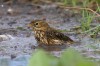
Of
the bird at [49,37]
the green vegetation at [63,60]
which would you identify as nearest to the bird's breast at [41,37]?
the bird at [49,37]

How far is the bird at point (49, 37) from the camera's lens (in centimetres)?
661

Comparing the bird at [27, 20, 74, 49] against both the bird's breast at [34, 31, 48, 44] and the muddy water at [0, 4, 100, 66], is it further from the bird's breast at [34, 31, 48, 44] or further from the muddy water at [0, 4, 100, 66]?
the muddy water at [0, 4, 100, 66]

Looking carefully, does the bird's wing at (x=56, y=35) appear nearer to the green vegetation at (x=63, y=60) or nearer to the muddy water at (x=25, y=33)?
the muddy water at (x=25, y=33)

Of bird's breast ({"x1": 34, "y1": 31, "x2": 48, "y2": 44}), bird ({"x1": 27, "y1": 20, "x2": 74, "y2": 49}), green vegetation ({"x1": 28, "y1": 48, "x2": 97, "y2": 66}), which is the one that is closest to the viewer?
green vegetation ({"x1": 28, "y1": 48, "x2": 97, "y2": 66})

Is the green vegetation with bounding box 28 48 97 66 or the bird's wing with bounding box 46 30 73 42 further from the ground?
the green vegetation with bounding box 28 48 97 66

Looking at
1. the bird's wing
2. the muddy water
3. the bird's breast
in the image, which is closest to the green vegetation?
the muddy water

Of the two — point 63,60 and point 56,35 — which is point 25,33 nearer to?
point 56,35

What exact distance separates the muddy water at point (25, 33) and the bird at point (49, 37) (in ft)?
0.46

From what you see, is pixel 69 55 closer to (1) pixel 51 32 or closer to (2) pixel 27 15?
(1) pixel 51 32

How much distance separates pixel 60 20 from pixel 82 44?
86.8 inches

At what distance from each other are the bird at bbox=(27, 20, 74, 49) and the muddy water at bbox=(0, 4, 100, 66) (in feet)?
0.46

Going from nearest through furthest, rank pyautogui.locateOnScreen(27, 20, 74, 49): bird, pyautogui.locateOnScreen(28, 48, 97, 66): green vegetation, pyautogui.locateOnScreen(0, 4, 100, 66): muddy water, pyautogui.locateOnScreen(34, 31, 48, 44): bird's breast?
pyautogui.locateOnScreen(28, 48, 97, 66): green vegetation, pyautogui.locateOnScreen(0, 4, 100, 66): muddy water, pyautogui.locateOnScreen(27, 20, 74, 49): bird, pyautogui.locateOnScreen(34, 31, 48, 44): bird's breast

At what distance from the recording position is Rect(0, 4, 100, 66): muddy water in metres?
5.75

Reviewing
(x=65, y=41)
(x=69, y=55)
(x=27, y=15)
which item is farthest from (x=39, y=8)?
(x=69, y=55)
